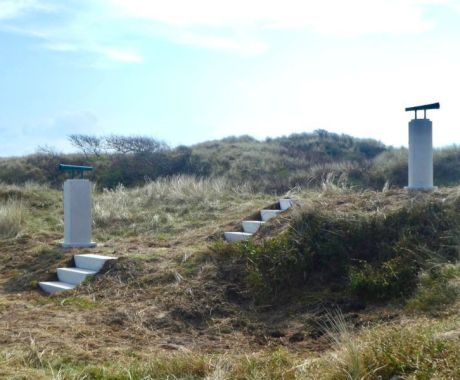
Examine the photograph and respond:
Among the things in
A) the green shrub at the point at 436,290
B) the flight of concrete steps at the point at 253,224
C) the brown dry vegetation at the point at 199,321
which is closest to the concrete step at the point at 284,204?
the flight of concrete steps at the point at 253,224

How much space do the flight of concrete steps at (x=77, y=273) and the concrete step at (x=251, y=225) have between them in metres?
2.26

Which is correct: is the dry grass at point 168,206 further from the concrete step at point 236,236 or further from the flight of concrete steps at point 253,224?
the concrete step at point 236,236

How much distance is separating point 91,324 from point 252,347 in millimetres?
1738

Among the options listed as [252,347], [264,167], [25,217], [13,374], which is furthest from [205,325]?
[264,167]

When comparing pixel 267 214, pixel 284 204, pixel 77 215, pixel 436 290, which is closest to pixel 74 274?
pixel 77 215

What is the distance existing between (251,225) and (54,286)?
310 centimetres

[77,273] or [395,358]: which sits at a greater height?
[395,358]

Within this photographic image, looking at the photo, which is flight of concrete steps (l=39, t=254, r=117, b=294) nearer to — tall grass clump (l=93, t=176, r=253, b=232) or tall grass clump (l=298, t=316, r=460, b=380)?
tall grass clump (l=93, t=176, r=253, b=232)

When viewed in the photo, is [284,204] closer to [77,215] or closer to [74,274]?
[77,215]

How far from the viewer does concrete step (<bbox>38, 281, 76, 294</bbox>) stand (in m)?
8.99

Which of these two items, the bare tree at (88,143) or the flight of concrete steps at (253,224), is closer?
the flight of concrete steps at (253,224)

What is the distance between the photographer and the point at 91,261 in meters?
9.44

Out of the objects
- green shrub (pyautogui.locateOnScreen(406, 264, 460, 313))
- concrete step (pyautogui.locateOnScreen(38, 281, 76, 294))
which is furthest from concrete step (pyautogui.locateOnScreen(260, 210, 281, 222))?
green shrub (pyautogui.locateOnScreen(406, 264, 460, 313))

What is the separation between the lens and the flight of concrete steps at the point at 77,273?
907 cm
